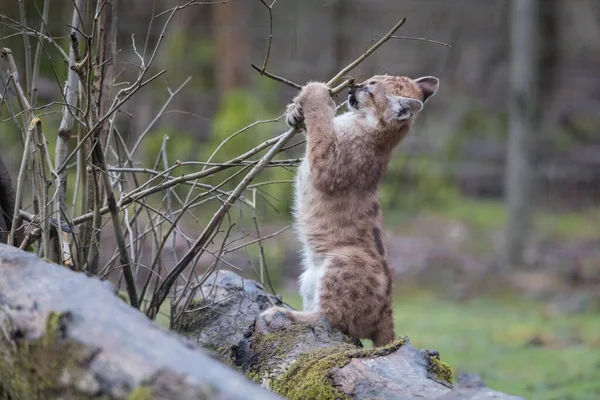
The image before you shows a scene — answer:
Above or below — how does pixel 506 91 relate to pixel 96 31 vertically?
above

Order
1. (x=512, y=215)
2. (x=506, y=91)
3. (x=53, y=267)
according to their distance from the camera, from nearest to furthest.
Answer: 1. (x=53, y=267)
2. (x=512, y=215)
3. (x=506, y=91)

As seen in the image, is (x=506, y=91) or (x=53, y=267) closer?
(x=53, y=267)

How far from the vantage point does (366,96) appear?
6.26 metres

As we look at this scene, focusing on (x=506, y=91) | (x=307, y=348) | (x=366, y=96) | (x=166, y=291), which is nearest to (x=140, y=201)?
(x=166, y=291)

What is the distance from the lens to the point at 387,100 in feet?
20.4

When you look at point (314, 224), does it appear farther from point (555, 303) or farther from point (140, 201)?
point (555, 303)

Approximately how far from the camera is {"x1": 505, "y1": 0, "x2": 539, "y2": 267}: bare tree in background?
47.8ft

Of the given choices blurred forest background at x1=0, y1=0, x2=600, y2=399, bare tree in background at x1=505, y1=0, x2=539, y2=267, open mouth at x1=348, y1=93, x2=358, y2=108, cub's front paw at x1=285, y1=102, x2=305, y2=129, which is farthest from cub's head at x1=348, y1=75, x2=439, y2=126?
bare tree in background at x1=505, y1=0, x2=539, y2=267

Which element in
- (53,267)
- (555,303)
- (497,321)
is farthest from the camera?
(555,303)

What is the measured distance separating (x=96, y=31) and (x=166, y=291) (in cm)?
157

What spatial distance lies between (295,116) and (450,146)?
1340 centimetres

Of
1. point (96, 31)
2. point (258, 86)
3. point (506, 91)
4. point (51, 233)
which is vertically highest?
point (506, 91)

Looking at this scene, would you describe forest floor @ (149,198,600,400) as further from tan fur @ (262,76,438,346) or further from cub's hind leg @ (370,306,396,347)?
cub's hind leg @ (370,306,396,347)

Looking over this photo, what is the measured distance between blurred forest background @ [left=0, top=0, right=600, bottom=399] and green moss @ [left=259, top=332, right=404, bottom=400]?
12.6ft
